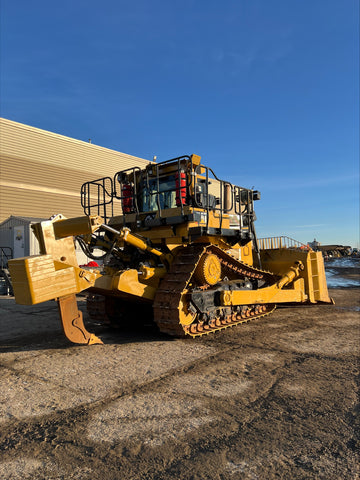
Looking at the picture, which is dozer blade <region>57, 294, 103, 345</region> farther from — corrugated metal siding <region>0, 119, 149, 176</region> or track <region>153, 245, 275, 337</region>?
corrugated metal siding <region>0, 119, 149, 176</region>

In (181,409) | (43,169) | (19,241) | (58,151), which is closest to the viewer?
(181,409)

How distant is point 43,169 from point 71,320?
66.6ft

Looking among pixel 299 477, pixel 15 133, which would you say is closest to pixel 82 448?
pixel 299 477

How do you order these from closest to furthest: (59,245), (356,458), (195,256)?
(356,458) < (59,245) < (195,256)

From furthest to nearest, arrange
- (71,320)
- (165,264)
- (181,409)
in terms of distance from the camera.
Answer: (165,264), (71,320), (181,409)

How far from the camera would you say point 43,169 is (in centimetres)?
2298

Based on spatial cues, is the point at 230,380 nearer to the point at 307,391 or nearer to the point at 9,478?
the point at 307,391

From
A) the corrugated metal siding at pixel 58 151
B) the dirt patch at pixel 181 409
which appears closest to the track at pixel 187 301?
the dirt patch at pixel 181 409

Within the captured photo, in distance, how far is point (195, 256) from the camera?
5.83 meters

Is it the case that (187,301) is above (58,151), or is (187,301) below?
below

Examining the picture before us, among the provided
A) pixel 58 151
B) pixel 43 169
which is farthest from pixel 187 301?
pixel 58 151

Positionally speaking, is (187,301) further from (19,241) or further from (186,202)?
(19,241)

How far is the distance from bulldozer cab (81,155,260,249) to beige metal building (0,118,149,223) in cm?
1645

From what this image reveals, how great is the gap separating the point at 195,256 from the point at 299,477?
383cm
